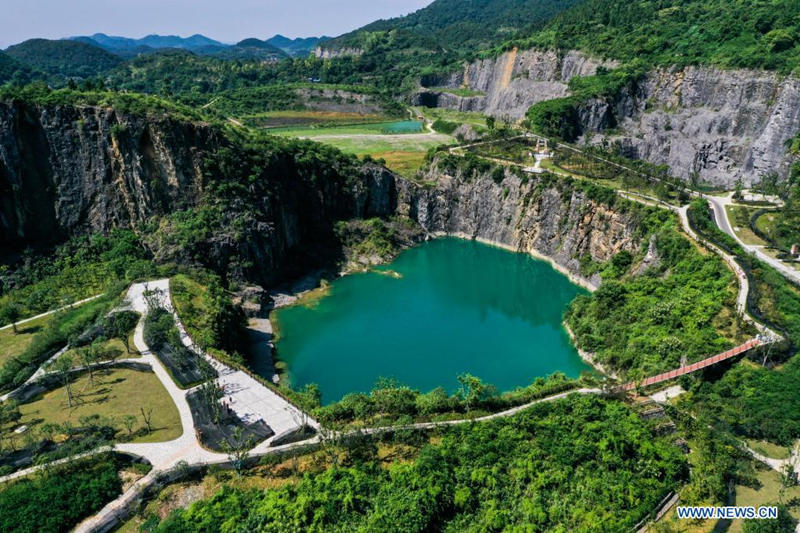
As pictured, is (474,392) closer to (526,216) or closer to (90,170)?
(526,216)

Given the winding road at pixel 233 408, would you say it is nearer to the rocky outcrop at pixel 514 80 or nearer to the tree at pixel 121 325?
the tree at pixel 121 325

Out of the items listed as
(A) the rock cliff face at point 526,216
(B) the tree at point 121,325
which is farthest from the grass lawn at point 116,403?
(A) the rock cliff face at point 526,216

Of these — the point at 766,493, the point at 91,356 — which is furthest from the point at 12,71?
the point at 766,493

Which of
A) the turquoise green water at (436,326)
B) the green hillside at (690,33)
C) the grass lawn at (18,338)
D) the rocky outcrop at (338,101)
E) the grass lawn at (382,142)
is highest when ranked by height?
the green hillside at (690,33)

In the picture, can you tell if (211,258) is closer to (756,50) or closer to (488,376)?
(488,376)

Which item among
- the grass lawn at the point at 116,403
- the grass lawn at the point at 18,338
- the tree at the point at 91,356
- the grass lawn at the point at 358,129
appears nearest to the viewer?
the grass lawn at the point at 116,403

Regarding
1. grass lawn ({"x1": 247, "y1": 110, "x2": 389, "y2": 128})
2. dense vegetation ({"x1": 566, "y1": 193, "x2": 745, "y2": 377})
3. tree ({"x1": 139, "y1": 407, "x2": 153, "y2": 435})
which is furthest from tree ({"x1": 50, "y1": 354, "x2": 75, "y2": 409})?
grass lawn ({"x1": 247, "y1": 110, "x2": 389, "y2": 128})
